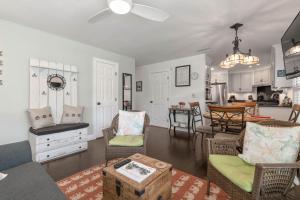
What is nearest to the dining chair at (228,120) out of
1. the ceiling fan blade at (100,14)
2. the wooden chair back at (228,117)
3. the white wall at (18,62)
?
the wooden chair back at (228,117)

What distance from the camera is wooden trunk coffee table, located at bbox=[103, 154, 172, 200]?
120 cm

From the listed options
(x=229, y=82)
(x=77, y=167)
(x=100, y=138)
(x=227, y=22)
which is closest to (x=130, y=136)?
(x=77, y=167)

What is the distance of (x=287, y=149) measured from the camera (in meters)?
1.37

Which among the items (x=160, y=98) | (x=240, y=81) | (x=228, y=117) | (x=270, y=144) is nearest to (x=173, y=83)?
(x=160, y=98)

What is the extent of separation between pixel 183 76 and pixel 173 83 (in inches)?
17.3

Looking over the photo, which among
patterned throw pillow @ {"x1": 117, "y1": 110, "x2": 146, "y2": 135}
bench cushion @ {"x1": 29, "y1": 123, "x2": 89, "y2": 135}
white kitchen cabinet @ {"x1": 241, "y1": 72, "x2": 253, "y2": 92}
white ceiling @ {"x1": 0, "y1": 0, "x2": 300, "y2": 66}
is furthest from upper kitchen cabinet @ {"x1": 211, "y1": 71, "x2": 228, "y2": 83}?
bench cushion @ {"x1": 29, "y1": 123, "x2": 89, "y2": 135}

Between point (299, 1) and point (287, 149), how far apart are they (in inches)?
80.4

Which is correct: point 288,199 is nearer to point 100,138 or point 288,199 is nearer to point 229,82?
point 100,138

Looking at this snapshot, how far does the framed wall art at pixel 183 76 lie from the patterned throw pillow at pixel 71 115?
3.11m

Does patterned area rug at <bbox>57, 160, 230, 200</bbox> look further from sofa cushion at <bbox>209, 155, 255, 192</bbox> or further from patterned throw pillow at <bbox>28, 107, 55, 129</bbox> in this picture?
patterned throw pillow at <bbox>28, 107, 55, 129</bbox>

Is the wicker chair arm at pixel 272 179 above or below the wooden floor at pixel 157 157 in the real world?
above

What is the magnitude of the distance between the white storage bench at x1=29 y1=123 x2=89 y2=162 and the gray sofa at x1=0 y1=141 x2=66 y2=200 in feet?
3.62

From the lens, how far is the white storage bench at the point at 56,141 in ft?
8.54

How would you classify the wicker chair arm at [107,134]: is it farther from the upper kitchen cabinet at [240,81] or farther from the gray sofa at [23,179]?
the upper kitchen cabinet at [240,81]
